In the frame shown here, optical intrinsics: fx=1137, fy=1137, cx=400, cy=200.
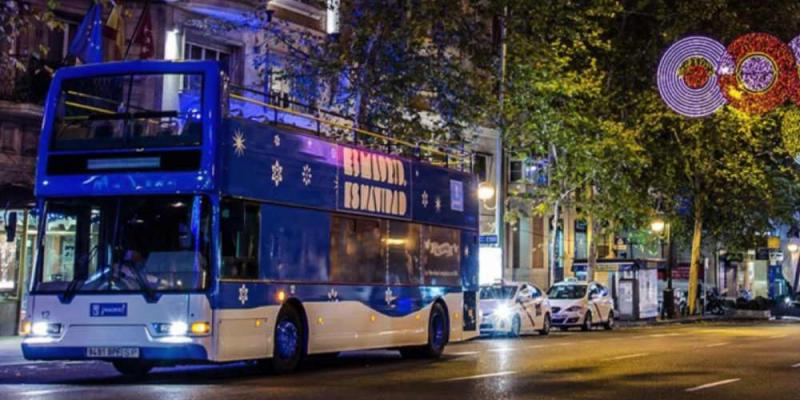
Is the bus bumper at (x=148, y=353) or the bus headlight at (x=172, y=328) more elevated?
the bus headlight at (x=172, y=328)

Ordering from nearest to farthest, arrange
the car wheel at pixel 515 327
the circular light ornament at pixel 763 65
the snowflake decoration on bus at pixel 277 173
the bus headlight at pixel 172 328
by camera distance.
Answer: the bus headlight at pixel 172 328
the snowflake decoration on bus at pixel 277 173
the circular light ornament at pixel 763 65
the car wheel at pixel 515 327

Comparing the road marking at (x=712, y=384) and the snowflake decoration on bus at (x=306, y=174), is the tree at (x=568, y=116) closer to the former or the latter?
the snowflake decoration on bus at (x=306, y=174)

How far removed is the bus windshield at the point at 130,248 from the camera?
15.7 m

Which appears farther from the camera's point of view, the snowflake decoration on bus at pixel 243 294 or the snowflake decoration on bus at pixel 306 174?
the snowflake decoration on bus at pixel 306 174

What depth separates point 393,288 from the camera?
68.2 feet

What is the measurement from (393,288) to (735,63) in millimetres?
10642

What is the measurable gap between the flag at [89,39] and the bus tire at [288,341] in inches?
424

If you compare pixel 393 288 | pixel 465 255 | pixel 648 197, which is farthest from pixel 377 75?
pixel 648 197

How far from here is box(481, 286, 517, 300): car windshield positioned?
109ft

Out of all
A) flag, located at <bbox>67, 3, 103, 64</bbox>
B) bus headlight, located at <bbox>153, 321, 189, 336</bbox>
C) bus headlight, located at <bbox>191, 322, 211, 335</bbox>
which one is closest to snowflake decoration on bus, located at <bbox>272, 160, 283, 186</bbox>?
bus headlight, located at <bbox>191, 322, 211, 335</bbox>

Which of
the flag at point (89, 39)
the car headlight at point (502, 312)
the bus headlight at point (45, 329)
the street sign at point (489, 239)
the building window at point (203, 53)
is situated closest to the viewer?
the bus headlight at point (45, 329)

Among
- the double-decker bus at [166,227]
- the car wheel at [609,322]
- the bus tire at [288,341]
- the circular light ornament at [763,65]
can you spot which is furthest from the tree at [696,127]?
the double-decker bus at [166,227]

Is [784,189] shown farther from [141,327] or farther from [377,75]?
[141,327]

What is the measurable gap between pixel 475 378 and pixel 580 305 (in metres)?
21.5
